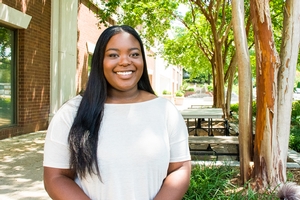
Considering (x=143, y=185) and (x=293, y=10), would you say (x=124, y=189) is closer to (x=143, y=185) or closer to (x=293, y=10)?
(x=143, y=185)

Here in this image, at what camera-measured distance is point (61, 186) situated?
156 cm

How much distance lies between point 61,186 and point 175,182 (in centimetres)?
51

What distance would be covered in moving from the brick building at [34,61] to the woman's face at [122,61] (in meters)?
7.03

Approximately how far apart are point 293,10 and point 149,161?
3.37m

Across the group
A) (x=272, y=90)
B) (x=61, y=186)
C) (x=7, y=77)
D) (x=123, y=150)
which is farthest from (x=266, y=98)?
(x=7, y=77)

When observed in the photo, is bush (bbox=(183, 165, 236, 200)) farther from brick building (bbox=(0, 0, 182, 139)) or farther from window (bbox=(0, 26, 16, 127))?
window (bbox=(0, 26, 16, 127))

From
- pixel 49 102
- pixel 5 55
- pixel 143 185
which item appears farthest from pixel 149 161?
pixel 49 102

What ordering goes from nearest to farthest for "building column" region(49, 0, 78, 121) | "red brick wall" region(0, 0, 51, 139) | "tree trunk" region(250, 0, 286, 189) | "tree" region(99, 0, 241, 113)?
"tree trunk" region(250, 0, 286, 189), "red brick wall" region(0, 0, 51, 139), "building column" region(49, 0, 78, 121), "tree" region(99, 0, 241, 113)

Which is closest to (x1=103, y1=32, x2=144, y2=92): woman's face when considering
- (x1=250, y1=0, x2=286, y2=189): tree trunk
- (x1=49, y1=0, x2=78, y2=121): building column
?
(x1=250, y1=0, x2=286, y2=189): tree trunk

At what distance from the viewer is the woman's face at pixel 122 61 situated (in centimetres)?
171

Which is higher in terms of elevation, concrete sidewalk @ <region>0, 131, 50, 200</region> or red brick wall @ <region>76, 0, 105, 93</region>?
red brick wall @ <region>76, 0, 105, 93</region>

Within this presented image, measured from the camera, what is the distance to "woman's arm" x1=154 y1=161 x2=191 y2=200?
164cm

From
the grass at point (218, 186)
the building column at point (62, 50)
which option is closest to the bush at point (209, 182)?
the grass at point (218, 186)

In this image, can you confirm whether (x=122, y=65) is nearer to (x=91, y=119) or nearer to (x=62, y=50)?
(x=91, y=119)
